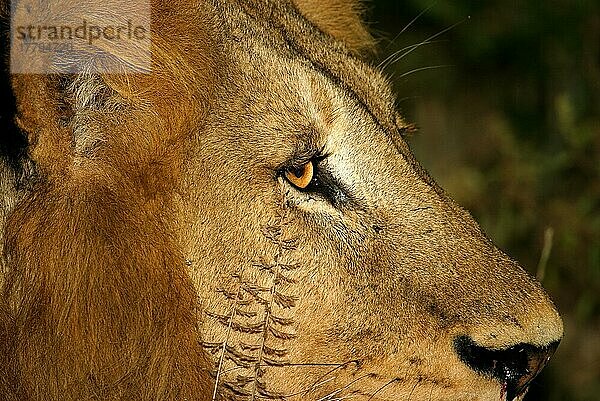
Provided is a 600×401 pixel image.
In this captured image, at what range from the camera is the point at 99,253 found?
7.96 feet

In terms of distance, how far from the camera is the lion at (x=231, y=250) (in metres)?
2.41

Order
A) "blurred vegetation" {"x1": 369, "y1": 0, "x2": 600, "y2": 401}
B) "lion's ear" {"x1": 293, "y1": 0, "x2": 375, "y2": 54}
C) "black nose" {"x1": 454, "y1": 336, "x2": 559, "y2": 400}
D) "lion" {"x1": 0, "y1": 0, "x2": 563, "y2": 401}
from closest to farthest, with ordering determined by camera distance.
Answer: "lion" {"x1": 0, "y1": 0, "x2": 563, "y2": 401}, "black nose" {"x1": 454, "y1": 336, "x2": 559, "y2": 400}, "lion's ear" {"x1": 293, "y1": 0, "x2": 375, "y2": 54}, "blurred vegetation" {"x1": 369, "y1": 0, "x2": 600, "y2": 401}

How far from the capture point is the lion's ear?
130 inches

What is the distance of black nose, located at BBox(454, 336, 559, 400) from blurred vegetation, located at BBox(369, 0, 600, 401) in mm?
1357

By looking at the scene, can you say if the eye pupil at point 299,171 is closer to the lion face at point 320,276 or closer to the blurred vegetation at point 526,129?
the lion face at point 320,276

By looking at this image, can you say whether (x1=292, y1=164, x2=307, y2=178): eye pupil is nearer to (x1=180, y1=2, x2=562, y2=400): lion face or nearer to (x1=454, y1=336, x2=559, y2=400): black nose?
(x1=180, y1=2, x2=562, y2=400): lion face

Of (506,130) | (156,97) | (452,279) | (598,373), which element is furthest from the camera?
(506,130)

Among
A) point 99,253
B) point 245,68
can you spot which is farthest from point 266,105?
point 99,253

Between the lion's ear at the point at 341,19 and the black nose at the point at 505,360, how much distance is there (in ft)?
3.77

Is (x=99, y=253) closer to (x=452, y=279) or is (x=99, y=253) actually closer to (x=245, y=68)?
(x=245, y=68)

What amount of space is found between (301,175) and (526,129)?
3.75 metres

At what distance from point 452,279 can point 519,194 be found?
2.91m

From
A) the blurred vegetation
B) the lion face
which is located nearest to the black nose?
the lion face

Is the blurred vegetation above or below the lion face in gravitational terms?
above
